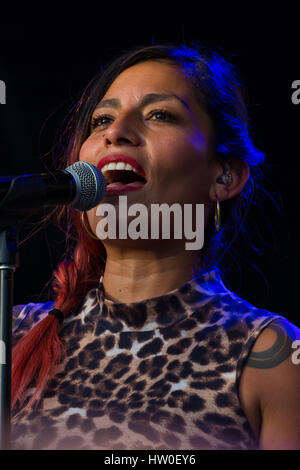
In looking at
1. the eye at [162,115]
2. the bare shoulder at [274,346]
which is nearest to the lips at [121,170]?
the eye at [162,115]

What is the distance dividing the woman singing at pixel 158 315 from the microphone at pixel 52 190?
397 millimetres

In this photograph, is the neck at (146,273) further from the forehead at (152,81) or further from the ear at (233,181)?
the forehead at (152,81)

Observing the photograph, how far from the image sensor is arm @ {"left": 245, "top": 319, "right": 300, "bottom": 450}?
4.97 ft

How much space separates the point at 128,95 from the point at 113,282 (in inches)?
21.4

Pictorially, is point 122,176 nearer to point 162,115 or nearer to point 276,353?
point 162,115

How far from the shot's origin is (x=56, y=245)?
2.53 metres

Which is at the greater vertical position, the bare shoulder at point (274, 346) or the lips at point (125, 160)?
the lips at point (125, 160)

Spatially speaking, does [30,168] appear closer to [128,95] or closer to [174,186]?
[128,95]

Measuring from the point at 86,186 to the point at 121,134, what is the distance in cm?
48

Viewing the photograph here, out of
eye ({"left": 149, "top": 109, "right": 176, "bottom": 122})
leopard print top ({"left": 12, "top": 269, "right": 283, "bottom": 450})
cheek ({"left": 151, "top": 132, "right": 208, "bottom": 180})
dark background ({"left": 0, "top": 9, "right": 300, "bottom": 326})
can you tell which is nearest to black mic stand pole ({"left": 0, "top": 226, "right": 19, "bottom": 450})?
leopard print top ({"left": 12, "top": 269, "right": 283, "bottom": 450})

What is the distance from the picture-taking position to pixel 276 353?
5.22ft

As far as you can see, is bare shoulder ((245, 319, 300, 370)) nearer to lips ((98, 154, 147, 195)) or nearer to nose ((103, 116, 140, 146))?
lips ((98, 154, 147, 195))

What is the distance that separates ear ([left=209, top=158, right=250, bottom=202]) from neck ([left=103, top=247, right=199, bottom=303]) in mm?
207

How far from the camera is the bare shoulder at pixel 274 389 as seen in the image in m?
1.52
